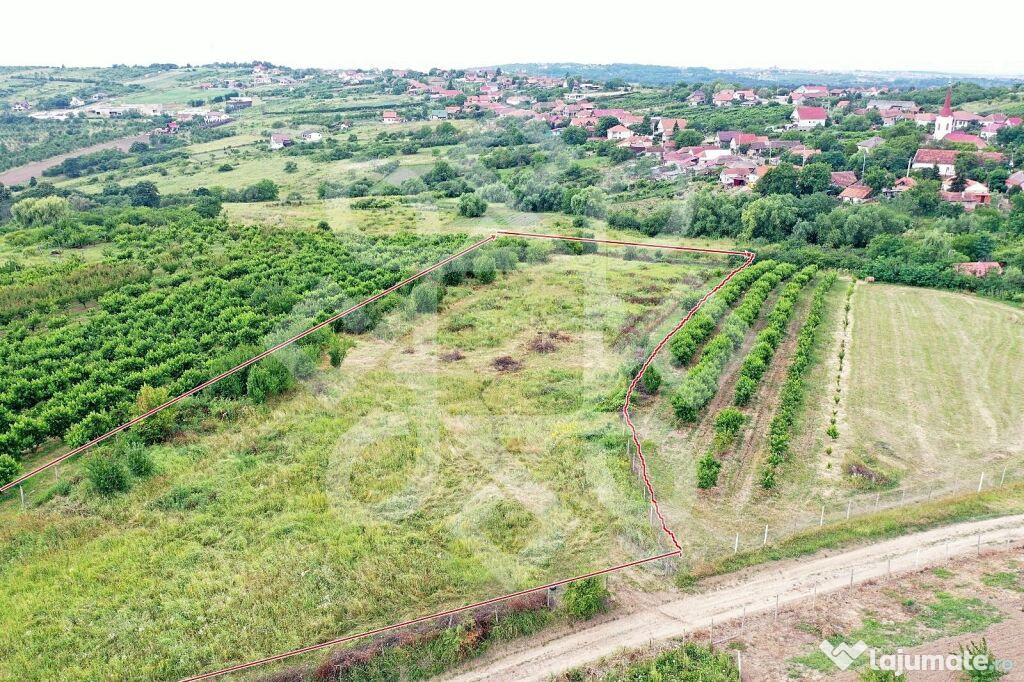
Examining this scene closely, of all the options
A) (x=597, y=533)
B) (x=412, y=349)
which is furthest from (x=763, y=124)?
(x=597, y=533)

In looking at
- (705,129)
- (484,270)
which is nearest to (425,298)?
(484,270)

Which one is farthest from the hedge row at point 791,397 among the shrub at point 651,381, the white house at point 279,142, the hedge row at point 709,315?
the white house at point 279,142

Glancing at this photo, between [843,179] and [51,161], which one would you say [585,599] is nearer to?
[843,179]

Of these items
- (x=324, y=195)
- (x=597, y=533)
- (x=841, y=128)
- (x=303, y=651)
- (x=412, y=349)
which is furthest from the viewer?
(x=841, y=128)

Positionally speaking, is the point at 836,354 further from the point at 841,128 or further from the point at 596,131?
the point at 841,128

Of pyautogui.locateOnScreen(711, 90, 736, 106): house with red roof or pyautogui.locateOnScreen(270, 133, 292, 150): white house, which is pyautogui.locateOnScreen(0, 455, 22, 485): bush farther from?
pyautogui.locateOnScreen(711, 90, 736, 106): house with red roof

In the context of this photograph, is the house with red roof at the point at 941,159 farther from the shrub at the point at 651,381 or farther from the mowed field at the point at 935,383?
the shrub at the point at 651,381

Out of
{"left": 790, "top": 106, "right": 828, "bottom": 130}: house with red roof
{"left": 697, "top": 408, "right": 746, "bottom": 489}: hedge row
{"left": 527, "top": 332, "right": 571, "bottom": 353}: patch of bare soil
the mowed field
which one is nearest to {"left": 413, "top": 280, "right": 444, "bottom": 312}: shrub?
{"left": 527, "top": 332, "right": 571, "bottom": 353}: patch of bare soil
